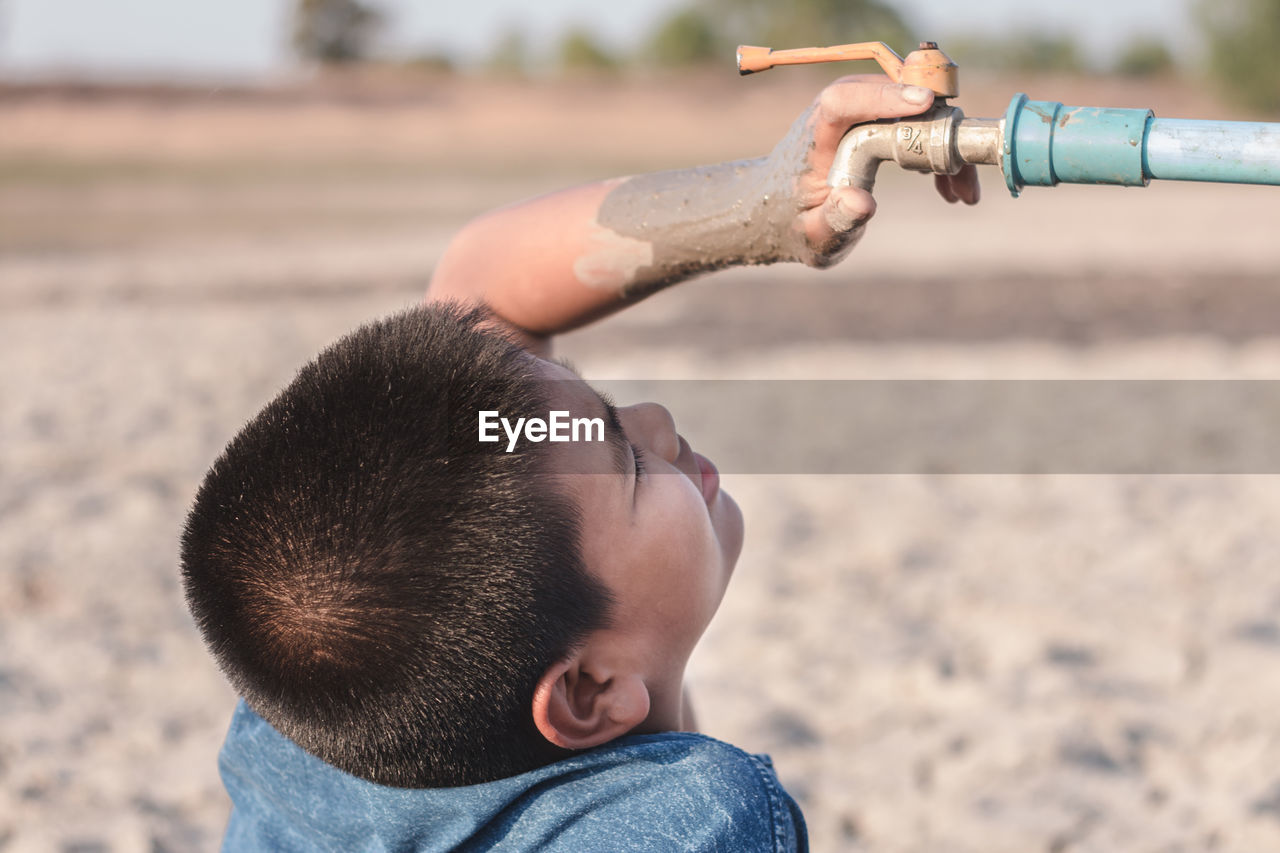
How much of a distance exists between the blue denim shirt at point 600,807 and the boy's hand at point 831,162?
48 centimetres

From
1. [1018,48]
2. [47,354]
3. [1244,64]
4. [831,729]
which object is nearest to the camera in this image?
[831,729]

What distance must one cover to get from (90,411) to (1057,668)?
3548mm

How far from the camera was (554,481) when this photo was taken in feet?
3.72

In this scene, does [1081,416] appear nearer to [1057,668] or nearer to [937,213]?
[1057,668]

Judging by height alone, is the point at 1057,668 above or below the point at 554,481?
below

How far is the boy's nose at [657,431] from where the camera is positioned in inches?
50.0

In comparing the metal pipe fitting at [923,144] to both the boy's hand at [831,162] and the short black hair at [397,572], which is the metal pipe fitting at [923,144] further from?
the short black hair at [397,572]

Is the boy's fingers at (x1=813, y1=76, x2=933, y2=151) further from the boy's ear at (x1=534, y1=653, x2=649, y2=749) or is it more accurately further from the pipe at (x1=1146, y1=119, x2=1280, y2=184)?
the boy's ear at (x1=534, y1=653, x2=649, y2=749)

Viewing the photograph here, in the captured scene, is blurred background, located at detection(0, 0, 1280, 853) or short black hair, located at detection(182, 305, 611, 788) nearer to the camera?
short black hair, located at detection(182, 305, 611, 788)

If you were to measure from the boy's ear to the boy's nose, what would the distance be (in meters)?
0.22

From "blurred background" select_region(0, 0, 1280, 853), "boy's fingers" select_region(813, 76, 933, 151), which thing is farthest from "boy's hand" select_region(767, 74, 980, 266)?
"blurred background" select_region(0, 0, 1280, 853)

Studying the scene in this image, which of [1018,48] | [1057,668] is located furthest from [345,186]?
[1018,48]

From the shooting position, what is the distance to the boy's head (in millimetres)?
1082
